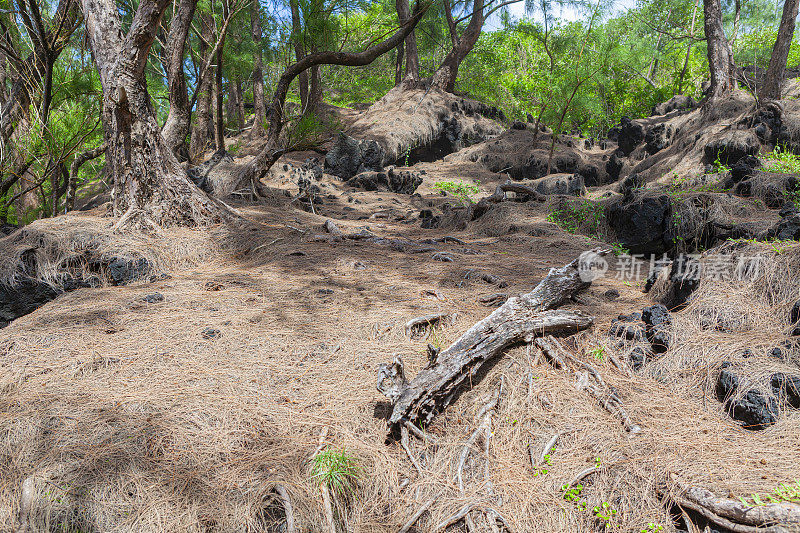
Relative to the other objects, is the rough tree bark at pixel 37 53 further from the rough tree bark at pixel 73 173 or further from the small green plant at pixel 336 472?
the small green plant at pixel 336 472

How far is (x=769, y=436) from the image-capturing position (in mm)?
2240

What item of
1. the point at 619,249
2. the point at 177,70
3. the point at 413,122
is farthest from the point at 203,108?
the point at 619,249

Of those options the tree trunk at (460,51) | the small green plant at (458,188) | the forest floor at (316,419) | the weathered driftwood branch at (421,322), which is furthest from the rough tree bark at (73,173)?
the tree trunk at (460,51)

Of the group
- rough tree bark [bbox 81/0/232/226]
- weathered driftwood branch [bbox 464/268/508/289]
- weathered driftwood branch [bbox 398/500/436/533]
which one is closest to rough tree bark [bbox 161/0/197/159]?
rough tree bark [bbox 81/0/232/226]

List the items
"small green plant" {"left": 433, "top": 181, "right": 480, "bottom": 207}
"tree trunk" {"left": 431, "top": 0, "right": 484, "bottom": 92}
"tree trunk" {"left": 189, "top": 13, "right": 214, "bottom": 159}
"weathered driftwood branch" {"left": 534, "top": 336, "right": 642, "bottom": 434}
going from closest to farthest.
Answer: "weathered driftwood branch" {"left": 534, "top": 336, "right": 642, "bottom": 434}
"tree trunk" {"left": 189, "top": 13, "right": 214, "bottom": 159}
"small green plant" {"left": 433, "top": 181, "right": 480, "bottom": 207}
"tree trunk" {"left": 431, "top": 0, "right": 484, "bottom": 92}

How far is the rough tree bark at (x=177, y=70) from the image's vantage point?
720cm

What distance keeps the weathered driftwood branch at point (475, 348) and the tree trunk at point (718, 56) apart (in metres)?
10.7

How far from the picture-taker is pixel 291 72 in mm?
7676

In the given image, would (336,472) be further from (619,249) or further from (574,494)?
(619,249)

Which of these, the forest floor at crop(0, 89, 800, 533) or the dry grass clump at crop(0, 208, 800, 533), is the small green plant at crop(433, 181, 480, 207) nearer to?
the forest floor at crop(0, 89, 800, 533)

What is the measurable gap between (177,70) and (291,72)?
1.82 meters

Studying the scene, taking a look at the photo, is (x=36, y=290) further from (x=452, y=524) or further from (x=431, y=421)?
(x=452, y=524)

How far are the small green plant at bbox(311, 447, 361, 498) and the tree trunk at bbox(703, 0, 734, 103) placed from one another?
12540mm

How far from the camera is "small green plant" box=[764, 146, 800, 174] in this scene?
7.17 m
